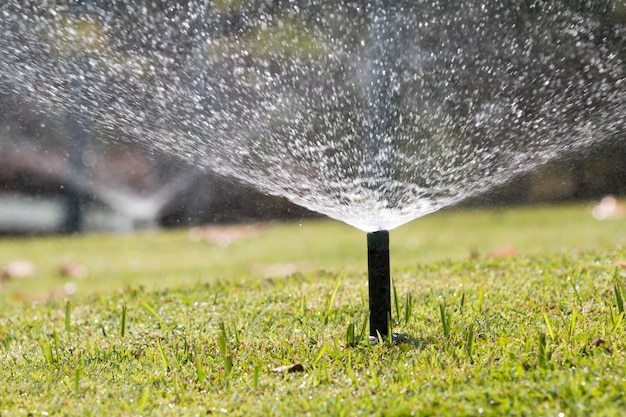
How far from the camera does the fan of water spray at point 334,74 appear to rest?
187 inches

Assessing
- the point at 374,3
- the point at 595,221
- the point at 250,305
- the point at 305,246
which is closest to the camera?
the point at 250,305

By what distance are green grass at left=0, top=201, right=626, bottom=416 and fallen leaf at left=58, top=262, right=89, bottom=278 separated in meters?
2.13

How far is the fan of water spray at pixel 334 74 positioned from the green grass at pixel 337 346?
0.72 metres

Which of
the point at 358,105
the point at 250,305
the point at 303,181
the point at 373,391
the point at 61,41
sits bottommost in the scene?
the point at 373,391

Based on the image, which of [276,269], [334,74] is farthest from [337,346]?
[334,74]

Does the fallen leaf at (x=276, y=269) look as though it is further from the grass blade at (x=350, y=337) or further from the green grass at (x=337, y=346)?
the grass blade at (x=350, y=337)

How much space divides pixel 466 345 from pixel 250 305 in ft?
4.89

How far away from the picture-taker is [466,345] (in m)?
3.18

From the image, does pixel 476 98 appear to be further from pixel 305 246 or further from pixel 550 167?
pixel 550 167

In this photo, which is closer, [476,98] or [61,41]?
[61,41]

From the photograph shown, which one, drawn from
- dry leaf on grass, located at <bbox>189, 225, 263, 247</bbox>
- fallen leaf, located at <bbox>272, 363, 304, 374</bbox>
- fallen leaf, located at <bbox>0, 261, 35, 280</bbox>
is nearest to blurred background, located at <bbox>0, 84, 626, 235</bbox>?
dry leaf on grass, located at <bbox>189, 225, 263, 247</bbox>

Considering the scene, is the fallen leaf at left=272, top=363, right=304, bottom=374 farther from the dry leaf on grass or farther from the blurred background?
the blurred background

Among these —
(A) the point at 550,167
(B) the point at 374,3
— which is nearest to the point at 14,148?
(B) the point at 374,3

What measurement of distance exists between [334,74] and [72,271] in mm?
3149
